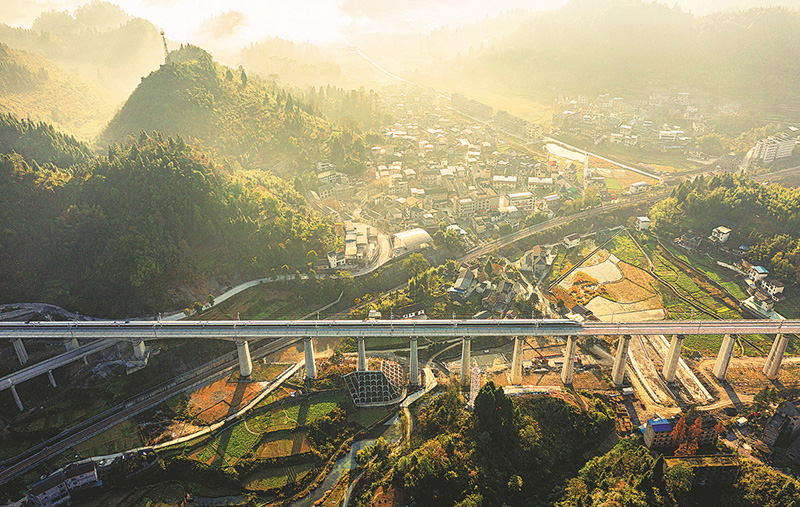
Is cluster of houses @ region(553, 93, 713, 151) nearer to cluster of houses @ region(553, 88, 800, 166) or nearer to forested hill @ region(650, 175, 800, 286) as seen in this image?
cluster of houses @ region(553, 88, 800, 166)

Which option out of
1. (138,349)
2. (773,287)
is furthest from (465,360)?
(773,287)

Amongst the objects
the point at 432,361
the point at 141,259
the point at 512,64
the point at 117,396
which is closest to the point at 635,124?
the point at 512,64

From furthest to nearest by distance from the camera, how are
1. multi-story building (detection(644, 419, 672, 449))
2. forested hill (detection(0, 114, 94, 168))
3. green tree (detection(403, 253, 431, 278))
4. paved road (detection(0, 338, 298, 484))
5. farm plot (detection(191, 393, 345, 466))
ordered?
1. forested hill (detection(0, 114, 94, 168))
2. green tree (detection(403, 253, 431, 278))
3. farm plot (detection(191, 393, 345, 466))
4. paved road (detection(0, 338, 298, 484))
5. multi-story building (detection(644, 419, 672, 449))

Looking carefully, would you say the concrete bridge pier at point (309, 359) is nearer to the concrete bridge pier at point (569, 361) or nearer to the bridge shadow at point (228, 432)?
the bridge shadow at point (228, 432)

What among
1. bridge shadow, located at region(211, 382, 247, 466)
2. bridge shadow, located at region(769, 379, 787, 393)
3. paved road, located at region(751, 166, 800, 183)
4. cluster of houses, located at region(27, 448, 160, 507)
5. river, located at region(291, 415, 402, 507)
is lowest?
river, located at region(291, 415, 402, 507)

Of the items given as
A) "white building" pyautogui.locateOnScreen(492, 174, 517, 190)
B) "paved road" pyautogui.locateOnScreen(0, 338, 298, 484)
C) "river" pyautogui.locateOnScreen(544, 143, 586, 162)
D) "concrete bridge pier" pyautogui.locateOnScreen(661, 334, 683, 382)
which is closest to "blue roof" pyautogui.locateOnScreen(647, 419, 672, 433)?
"concrete bridge pier" pyautogui.locateOnScreen(661, 334, 683, 382)

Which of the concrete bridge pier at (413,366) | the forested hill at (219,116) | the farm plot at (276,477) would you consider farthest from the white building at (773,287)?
the forested hill at (219,116)
